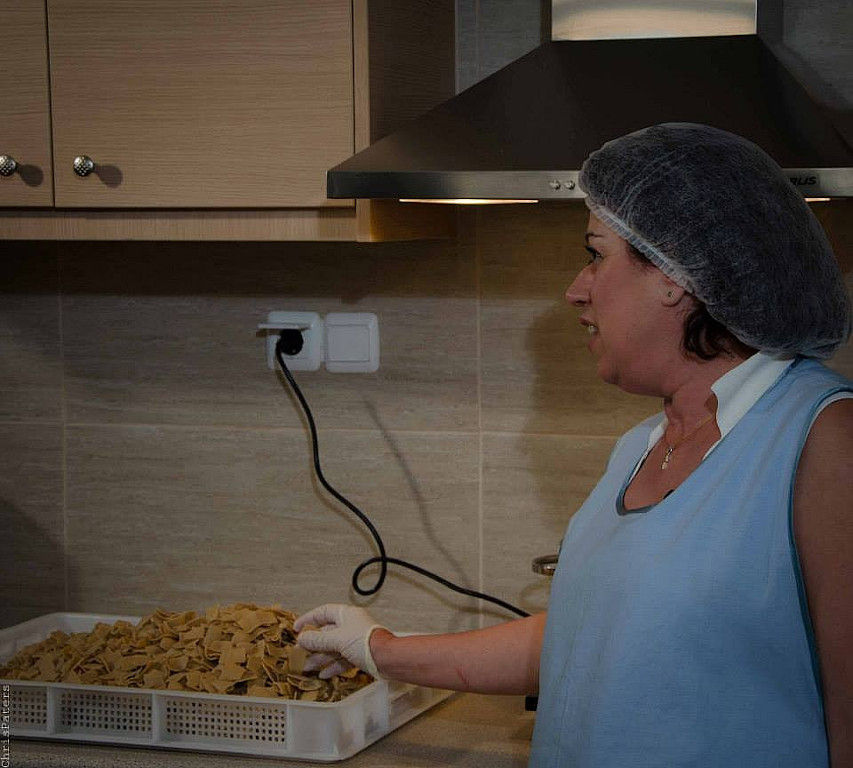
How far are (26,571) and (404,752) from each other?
89cm

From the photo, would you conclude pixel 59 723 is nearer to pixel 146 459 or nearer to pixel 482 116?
pixel 146 459

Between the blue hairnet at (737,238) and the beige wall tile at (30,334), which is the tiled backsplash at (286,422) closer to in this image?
the beige wall tile at (30,334)

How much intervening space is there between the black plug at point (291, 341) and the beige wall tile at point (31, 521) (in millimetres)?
443

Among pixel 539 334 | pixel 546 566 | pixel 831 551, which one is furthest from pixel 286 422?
pixel 831 551

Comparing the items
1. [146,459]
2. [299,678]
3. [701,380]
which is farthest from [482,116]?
[146,459]

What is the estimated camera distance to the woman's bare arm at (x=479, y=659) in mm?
1484

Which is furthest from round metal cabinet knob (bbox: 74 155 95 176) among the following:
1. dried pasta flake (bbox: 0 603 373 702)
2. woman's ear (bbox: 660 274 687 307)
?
woman's ear (bbox: 660 274 687 307)

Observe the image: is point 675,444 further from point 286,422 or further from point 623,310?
point 286,422

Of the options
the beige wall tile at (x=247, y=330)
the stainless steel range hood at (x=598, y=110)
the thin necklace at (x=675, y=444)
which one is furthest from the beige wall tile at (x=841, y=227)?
the thin necklace at (x=675, y=444)

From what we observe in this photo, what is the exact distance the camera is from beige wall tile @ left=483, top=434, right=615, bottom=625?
1.97 meters

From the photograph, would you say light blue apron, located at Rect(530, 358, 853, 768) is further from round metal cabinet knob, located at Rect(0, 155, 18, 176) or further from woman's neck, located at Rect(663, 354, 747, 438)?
round metal cabinet knob, located at Rect(0, 155, 18, 176)

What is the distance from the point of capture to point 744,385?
1.21 metres

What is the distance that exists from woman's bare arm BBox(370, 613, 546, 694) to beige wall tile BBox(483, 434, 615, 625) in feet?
1.55

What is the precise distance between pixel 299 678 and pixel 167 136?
74 cm
